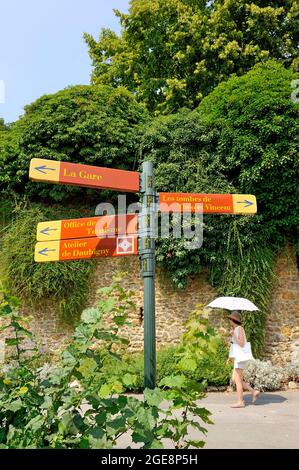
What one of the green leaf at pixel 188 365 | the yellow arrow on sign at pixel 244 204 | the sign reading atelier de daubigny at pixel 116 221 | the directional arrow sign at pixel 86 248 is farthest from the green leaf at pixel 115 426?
the yellow arrow on sign at pixel 244 204

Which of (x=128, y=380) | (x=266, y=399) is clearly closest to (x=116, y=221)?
(x=128, y=380)

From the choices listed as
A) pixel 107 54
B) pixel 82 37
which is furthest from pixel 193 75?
pixel 82 37

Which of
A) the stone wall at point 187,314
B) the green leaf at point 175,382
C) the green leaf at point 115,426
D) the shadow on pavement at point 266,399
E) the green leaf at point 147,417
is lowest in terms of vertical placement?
the shadow on pavement at point 266,399

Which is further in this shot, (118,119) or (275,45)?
(275,45)

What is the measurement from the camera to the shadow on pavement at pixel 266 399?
794cm

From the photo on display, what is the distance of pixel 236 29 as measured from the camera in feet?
58.2

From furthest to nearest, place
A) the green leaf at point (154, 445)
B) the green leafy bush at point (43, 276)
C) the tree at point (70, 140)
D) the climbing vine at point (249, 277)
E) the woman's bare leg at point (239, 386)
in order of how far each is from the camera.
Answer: the tree at point (70, 140) < the green leafy bush at point (43, 276) < the climbing vine at point (249, 277) < the woman's bare leg at point (239, 386) < the green leaf at point (154, 445)

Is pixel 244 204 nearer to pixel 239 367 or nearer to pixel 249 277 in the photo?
pixel 239 367

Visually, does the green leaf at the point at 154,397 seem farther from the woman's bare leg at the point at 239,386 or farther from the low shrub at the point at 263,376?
the low shrub at the point at 263,376

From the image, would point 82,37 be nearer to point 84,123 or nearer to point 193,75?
point 193,75

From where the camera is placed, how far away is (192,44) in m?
17.6

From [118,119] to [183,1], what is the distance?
8.86 meters

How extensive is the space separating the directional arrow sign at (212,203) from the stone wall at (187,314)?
6.65m

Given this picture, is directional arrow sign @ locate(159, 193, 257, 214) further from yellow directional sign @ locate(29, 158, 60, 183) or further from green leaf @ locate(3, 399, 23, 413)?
green leaf @ locate(3, 399, 23, 413)
